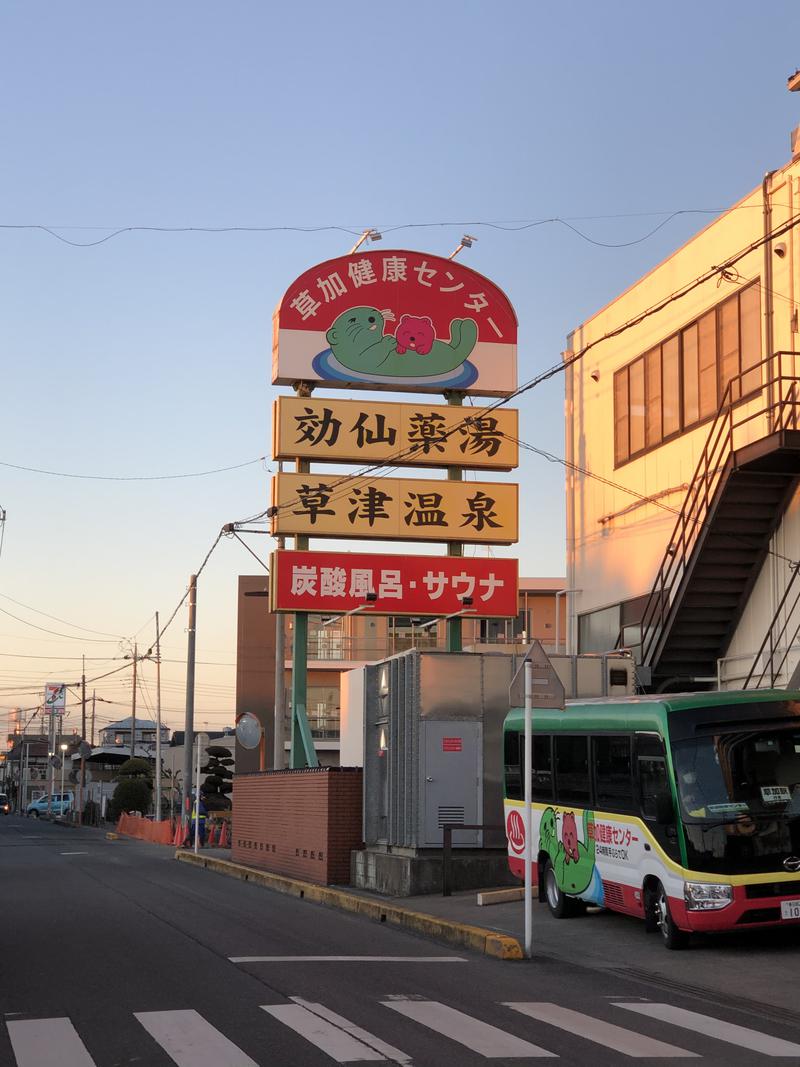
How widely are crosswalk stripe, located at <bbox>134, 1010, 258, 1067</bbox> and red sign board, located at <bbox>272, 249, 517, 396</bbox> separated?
842 inches

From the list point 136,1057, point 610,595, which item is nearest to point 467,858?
point 610,595

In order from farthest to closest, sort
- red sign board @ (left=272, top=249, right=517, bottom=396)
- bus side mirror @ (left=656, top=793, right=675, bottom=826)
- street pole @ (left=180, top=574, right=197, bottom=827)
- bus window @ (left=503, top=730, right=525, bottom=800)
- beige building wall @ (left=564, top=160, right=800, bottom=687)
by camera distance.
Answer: street pole @ (left=180, top=574, right=197, bottom=827)
red sign board @ (left=272, top=249, right=517, bottom=396)
beige building wall @ (left=564, top=160, right=800, bottom=687)
bus window @ (left=503, top=730, right=525, bottom=800)
bus side mirror @ (left=656, top=793, right=675, bottom=826)

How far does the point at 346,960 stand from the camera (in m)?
13.6

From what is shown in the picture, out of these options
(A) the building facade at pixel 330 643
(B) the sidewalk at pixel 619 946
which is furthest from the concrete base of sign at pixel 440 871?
(A) the building facade at pixel 330 643

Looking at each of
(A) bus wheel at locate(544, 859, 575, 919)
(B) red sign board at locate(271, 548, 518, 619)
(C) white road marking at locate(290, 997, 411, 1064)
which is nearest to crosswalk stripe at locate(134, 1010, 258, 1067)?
(C) white road marking at locate(290, 997, 411, 1064)

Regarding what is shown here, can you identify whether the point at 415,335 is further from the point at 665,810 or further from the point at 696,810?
the point at 696,810

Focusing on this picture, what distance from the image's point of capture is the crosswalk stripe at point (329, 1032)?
336 inches

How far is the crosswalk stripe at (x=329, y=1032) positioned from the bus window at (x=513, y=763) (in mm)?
8349

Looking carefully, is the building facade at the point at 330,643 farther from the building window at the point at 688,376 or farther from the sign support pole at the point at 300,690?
the building window at the point at 688,376

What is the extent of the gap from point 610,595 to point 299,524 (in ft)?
22.5

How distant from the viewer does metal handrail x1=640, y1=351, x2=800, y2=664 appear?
20922mm

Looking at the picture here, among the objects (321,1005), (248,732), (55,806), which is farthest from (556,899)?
(55,806)

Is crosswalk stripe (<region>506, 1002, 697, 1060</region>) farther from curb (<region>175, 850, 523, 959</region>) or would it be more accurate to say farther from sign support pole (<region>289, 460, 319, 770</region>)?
sign support pole (<region>289, 460, 319, 770</region>)

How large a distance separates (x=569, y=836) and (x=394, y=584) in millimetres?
14212
